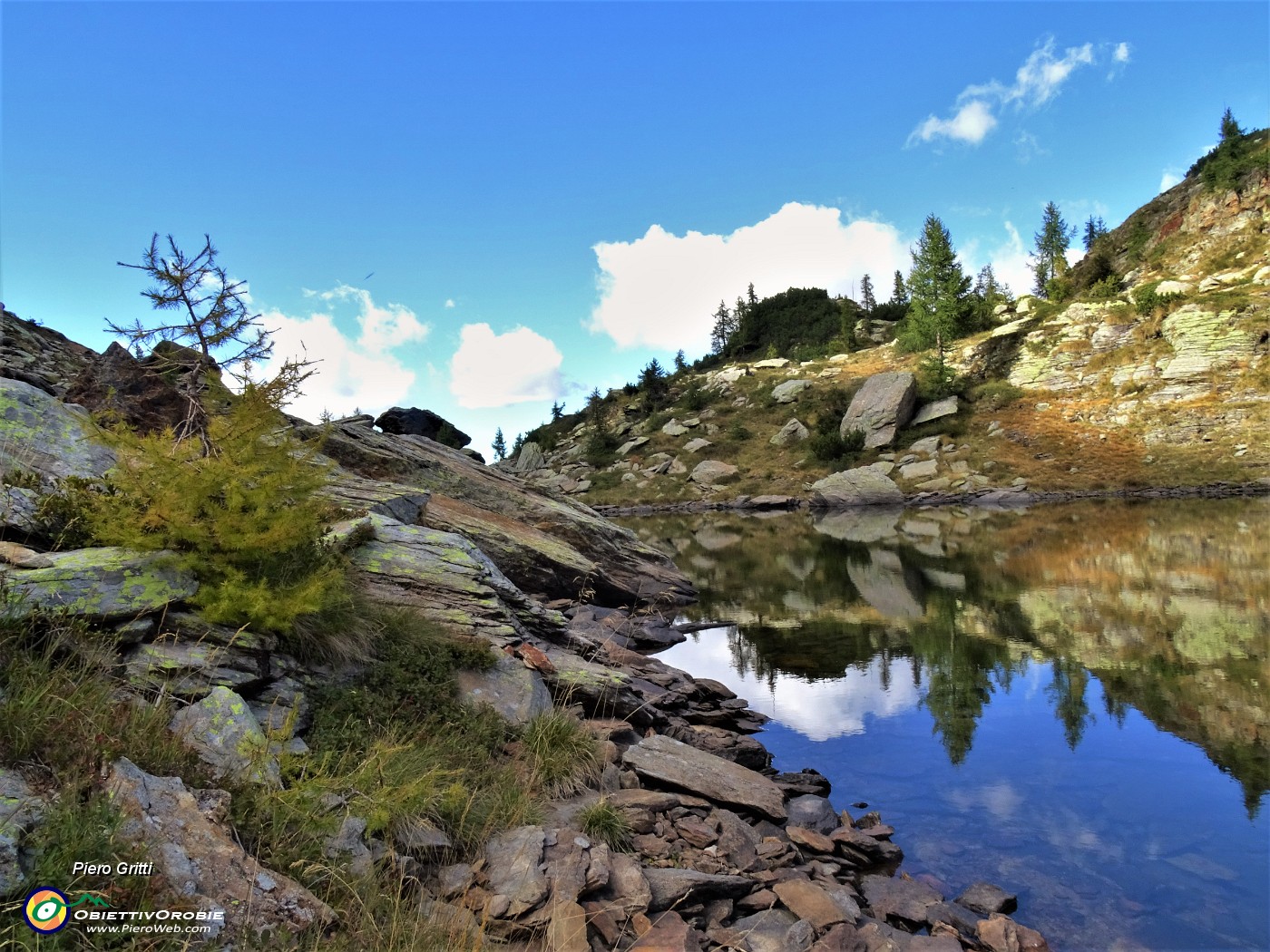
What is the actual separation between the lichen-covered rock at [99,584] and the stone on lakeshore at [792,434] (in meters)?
60.1

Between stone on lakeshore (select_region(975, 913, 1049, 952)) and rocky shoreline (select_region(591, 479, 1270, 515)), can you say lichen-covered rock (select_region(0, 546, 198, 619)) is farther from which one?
rocky shoreline (select_region(591, 479, 1270, 515))

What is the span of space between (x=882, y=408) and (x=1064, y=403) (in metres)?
13.3

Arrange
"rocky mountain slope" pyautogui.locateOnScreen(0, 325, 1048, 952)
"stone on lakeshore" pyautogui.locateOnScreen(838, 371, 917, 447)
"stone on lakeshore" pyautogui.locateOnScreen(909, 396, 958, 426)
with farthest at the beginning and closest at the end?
"stone on lakeshore" pyautogui.locateOnScreen(838, 371, 917, 447) < "stone on lakeshore" pyautogui.locateOnScreen(909, 396, 958, 426) < "rocky mountain slope" pyautogui.locateOnScreen(0, 325, 1048, 952)

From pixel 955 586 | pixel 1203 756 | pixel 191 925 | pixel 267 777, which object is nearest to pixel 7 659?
pixel 267 777

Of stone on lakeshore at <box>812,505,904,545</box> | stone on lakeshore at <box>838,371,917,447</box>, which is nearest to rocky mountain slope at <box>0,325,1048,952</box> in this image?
stone on lakeshore at <box>812,505,904,545</box>

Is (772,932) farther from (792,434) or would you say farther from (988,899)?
(792,434)

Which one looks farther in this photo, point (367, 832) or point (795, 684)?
point (795, 684)

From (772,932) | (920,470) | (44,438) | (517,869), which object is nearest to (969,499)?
(920,470)

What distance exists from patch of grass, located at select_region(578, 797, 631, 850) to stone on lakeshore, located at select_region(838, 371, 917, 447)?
54326 mm

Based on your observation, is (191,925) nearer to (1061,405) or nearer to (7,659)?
(7,659)

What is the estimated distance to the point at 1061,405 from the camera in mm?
52219

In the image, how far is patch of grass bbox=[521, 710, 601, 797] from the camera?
696 cm

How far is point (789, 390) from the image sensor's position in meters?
71.2

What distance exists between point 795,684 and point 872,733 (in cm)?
271
